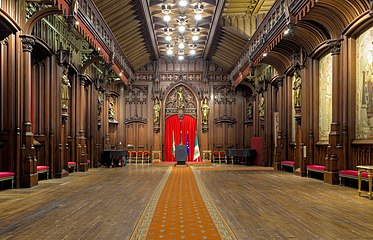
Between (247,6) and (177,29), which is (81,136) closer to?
(177,29)

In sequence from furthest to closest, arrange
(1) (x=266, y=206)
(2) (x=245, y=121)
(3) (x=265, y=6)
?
(2) (x=245, y=121)
(3) (x=265, y=6)
(1) (x=266, y=206)

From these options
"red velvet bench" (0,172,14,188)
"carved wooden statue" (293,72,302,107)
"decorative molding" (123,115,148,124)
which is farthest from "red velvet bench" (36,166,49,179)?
"decorative molding" (123,115,148,124)

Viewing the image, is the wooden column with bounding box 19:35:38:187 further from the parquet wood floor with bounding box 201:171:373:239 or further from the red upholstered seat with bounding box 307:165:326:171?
Answer: the red upholstered seat with bounding box 307:165:326:171

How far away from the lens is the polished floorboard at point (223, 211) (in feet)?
15.7

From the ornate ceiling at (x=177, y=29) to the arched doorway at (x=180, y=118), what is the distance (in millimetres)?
2425

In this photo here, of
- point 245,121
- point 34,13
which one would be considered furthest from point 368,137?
point 245,121

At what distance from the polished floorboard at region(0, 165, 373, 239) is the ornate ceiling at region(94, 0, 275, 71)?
27.0 feet

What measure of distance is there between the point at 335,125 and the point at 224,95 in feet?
47.2

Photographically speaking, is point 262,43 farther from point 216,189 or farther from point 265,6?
point 216,189

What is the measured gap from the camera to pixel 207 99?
24.4 m

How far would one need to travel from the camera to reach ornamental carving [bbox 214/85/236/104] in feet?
80.6

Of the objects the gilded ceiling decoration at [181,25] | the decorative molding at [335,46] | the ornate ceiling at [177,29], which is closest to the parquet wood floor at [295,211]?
the decorative molding at [335,46]

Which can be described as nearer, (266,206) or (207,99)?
(266,206)

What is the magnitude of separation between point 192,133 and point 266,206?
17.9m
